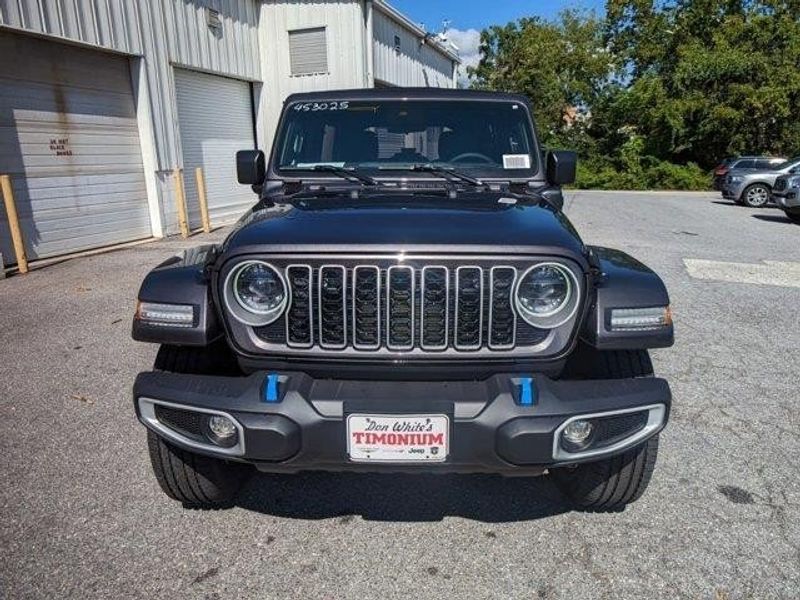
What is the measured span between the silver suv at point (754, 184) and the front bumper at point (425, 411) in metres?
17.9

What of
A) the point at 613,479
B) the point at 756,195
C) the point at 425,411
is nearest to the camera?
the point at 425,411

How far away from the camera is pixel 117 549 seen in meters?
2.36

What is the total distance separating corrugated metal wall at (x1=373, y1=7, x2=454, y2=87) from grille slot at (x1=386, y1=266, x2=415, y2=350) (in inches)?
500

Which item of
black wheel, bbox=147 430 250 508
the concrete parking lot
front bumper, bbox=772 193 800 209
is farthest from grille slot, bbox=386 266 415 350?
front bumper, bbox=772 193 800 209

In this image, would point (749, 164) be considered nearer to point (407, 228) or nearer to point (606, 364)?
point (606, 364)

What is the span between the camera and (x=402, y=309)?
2.09m

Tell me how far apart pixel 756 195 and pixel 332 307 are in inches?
735

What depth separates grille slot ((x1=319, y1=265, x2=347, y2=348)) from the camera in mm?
2070

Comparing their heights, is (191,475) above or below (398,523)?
above

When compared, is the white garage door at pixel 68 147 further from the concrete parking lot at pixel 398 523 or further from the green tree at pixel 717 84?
the green tree at pixel 717 84

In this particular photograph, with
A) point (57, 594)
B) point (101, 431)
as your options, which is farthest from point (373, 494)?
point (101, 431)

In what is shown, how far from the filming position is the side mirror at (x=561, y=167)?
3193 millimetres

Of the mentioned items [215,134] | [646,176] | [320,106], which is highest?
[320,106]

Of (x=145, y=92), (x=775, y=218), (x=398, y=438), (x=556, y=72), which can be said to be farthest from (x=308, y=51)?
(x=556, y=72)
